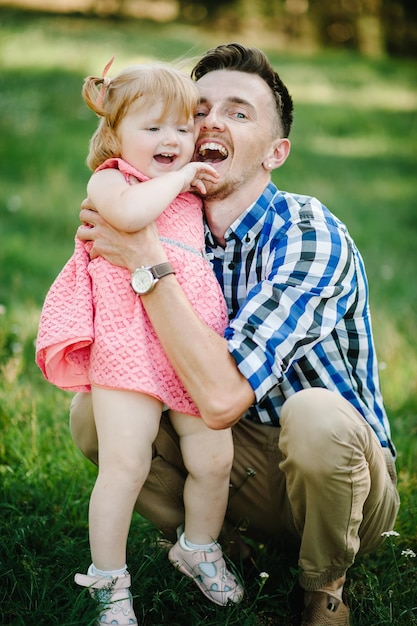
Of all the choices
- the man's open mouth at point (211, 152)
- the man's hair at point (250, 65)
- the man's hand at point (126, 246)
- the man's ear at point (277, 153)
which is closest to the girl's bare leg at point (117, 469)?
the man's hand at point (126, 246)

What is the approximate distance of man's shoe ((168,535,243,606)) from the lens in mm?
2537

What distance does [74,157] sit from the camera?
7812 millimetres

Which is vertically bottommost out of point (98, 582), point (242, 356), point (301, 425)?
point (98, 582)

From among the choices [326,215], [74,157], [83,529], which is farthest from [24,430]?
[74,157]

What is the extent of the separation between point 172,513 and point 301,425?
709 millimetres

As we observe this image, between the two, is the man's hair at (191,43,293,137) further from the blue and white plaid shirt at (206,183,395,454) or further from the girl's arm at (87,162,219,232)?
the girl's arm at (87,162,219,232)

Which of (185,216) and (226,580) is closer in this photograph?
(226,580)

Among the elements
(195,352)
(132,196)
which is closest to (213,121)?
(132,196)

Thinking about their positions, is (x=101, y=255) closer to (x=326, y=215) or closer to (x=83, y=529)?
(x=326, y=215)

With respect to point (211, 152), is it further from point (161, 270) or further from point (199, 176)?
point (161, 270)

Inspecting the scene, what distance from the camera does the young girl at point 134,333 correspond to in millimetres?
2426

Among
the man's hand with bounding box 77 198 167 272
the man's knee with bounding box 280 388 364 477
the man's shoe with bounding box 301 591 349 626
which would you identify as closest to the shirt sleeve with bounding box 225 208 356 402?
the man's knee with bounding box 280 388 364 477

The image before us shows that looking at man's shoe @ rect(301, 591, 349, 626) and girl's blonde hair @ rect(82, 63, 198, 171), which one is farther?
girl's blonde hair @ rect(82, 63, 198, 171)

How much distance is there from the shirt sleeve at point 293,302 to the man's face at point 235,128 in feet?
1.21
